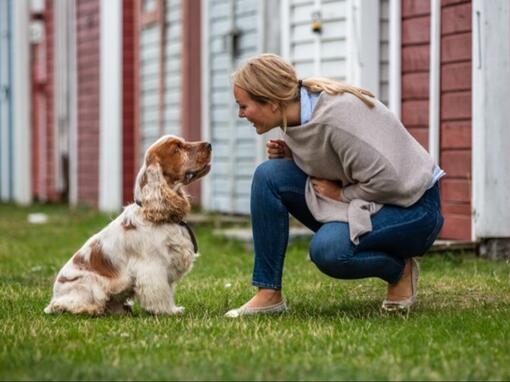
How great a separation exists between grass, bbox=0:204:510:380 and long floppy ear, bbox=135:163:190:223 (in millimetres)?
524

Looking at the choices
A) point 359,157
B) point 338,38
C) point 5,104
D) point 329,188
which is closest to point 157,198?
point 329,188

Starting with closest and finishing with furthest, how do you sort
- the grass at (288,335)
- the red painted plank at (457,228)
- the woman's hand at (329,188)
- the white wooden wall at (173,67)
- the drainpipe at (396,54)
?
the grass at (288,335), the woman's hand at (329,188), the red painted plank at (457,228), the drainpipe at (396,54), the white wooden wall at (173,67)

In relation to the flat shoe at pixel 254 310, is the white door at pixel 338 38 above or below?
above

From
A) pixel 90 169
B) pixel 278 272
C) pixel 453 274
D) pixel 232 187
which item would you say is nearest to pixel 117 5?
pixel 90 169

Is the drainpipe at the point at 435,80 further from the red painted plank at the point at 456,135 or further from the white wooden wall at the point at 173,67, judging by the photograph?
the white wooden wall at the point at 173,67

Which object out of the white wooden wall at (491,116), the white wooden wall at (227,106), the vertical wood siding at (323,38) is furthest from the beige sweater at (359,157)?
the white wooden wall at (227,106)

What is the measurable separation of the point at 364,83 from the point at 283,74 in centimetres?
470

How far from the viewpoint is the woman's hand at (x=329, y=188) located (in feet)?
20.2

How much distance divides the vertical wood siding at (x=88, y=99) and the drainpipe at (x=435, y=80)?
924 cm

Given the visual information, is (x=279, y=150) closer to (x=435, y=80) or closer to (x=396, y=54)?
(x=435, y=80)

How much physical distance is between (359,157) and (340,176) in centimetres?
26

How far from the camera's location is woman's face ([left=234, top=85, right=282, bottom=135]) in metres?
6.09

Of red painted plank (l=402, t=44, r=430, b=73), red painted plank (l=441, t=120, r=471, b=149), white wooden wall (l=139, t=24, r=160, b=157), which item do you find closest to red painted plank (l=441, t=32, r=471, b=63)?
red painted plank (l=402, t=44, r=430, b=73)

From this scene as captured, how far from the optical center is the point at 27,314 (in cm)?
664
